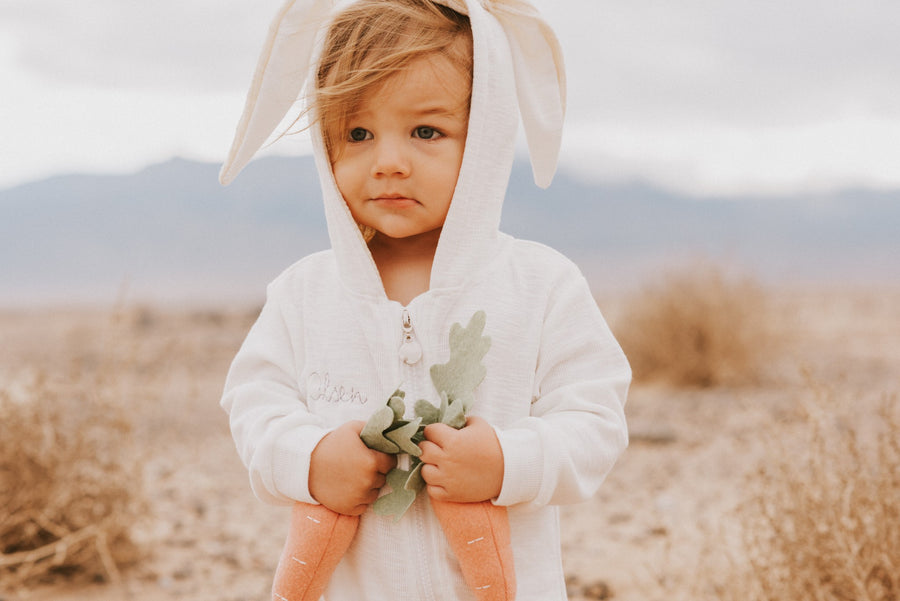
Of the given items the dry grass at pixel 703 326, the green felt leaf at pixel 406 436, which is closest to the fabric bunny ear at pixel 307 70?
the green felt leaf at pixel 406 436

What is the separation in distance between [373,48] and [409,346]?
24.5 inches

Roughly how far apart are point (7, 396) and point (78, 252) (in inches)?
2721

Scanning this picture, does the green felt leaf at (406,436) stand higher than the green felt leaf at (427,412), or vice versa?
the green felt leaf at (427,412)

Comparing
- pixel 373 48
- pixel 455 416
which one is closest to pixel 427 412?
pixel 455 416

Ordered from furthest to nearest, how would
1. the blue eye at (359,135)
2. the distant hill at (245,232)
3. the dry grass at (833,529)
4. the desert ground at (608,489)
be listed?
the distant hill at (245,232) < the desert ground at (608,489) < the dry grass at (833,529) < the blue eye at (359,135)

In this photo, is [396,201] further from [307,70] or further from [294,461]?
[294,461]

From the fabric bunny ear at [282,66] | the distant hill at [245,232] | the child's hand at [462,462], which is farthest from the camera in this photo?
the distant hill at [245,232]

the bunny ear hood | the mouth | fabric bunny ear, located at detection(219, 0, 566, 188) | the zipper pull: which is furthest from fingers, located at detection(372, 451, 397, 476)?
fabric bunny ear, located at detection(219, 0, 566, 188)

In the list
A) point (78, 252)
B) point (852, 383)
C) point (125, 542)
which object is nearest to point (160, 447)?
point (125, 542)

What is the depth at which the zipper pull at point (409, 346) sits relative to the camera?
1829 millimetres

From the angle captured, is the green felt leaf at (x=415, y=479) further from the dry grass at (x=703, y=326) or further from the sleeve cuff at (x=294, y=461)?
the dry grass at (x=703, y=326)

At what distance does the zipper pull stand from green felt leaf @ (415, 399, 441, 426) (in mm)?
109

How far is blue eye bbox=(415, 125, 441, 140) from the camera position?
186 centimetres

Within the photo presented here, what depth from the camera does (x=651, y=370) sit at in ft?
30.7
